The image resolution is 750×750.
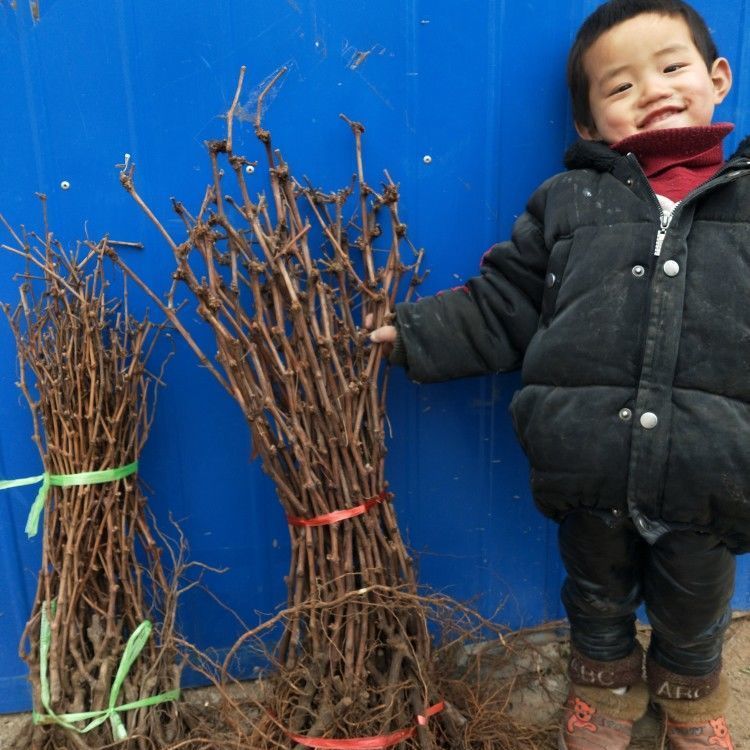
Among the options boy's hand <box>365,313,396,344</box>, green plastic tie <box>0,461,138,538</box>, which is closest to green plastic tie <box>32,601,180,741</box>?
green plastic tie <box>0,461,138,538</box>

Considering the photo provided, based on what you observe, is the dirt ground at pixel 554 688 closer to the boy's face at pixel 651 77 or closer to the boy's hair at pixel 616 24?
the boy's face at pixel 651 77

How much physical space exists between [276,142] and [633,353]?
962 millimetres

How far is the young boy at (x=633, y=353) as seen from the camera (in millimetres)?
1243

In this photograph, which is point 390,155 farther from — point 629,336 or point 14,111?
point 14,111

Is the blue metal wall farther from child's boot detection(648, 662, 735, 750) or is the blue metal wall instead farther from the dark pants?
child's boot detection(648, 662, 735, 750)

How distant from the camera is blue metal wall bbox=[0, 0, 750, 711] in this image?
1.54 m

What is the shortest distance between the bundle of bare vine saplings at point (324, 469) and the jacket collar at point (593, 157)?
0.40 meters

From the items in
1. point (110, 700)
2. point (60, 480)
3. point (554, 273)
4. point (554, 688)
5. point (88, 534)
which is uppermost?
point (554, 273)

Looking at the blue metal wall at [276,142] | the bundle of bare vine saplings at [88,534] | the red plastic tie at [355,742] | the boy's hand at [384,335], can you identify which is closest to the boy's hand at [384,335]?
the boy's hand at [384,335]

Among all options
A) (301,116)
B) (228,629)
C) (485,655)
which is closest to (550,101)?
(301,116)

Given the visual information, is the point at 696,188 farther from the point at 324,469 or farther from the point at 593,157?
the point at 324,469

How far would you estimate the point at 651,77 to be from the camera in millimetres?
1382

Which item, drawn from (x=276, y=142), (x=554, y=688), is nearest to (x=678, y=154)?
(x=276, y=142)

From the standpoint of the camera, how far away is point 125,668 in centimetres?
147
